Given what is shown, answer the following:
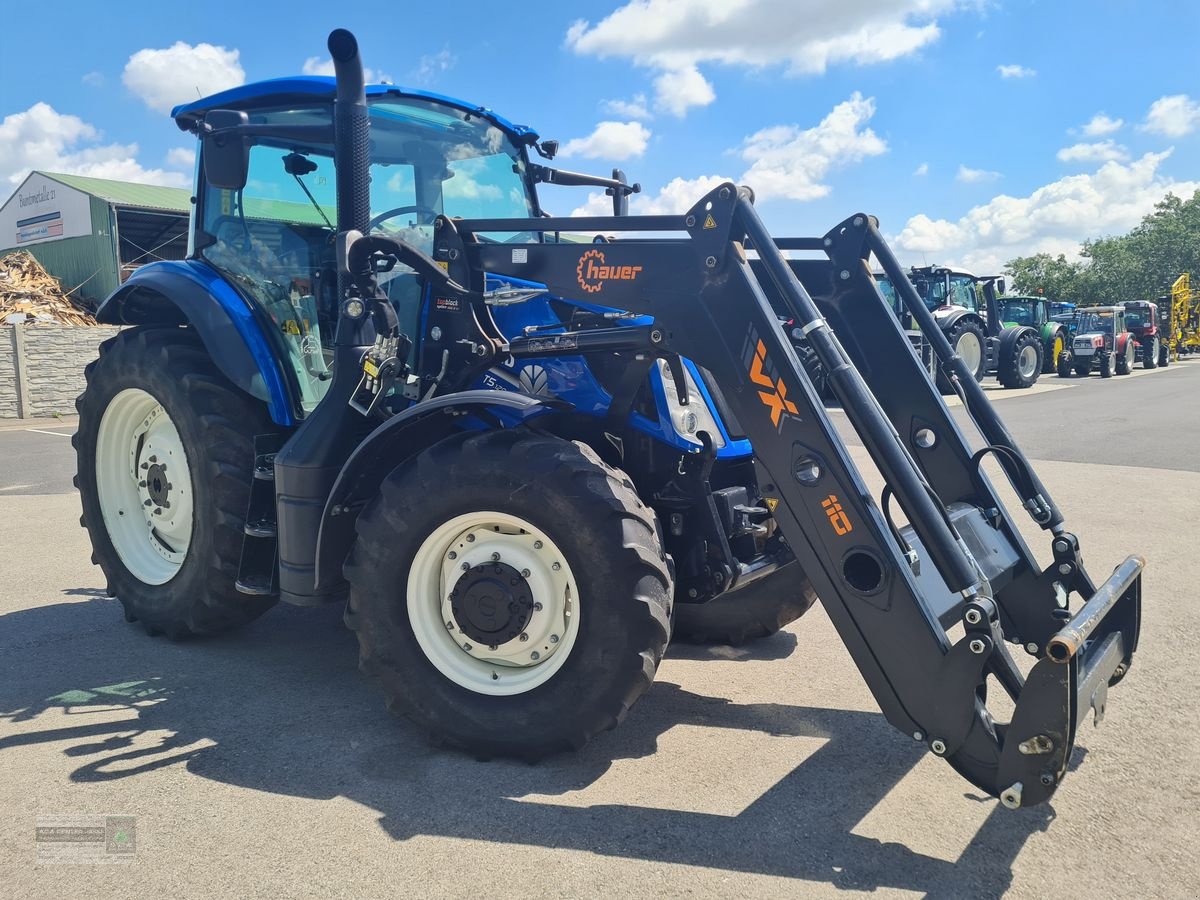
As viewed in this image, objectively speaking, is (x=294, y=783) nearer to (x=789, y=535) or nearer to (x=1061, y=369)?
(x=789, y=535)

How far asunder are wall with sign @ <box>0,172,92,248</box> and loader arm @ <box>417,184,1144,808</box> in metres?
27.5

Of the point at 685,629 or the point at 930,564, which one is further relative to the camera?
the point at 685,629

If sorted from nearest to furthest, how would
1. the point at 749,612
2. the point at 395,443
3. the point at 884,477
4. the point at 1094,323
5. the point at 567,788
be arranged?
the point at 884,477 → the point at 567,788 → the point at 395,443 → the point at 749,612 → the point at 1094,323

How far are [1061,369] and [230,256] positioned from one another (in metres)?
28.6

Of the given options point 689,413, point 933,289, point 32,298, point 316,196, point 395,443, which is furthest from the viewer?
point 32,298

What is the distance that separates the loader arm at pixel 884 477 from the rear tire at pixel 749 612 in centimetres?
94

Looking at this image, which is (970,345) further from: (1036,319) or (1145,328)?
(1145,328)

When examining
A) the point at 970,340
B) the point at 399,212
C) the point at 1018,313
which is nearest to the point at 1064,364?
the point at 1018,313

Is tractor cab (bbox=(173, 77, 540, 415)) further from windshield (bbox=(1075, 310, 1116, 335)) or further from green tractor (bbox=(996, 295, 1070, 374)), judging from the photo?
windshield (bbox=(1075, 310, 1116, 335))

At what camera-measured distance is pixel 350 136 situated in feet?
12.3

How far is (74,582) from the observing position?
5945 millimetres

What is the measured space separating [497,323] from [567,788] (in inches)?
76.7

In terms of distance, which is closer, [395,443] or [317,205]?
[395,443]

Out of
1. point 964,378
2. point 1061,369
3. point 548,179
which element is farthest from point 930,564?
point 1061,369
